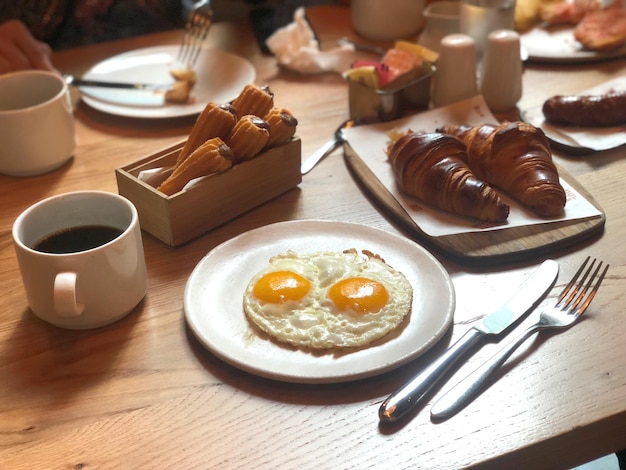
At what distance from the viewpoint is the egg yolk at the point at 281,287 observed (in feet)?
3.13

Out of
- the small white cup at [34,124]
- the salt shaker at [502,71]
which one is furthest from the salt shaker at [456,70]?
the small white cup at [34,124]

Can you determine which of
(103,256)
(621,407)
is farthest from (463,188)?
(103,256)

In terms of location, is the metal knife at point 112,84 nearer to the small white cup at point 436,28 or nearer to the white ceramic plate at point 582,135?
the small white cup at point 436,28

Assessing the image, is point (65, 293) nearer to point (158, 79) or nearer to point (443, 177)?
point (443, 177)

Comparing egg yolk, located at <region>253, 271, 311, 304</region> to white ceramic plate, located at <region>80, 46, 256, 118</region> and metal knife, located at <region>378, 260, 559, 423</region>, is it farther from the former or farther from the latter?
white ceramic plate, located at <region>80, 46, 256, 118</region>

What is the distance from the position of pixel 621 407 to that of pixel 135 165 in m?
0.79

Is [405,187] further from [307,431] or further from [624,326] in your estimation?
[307,431]

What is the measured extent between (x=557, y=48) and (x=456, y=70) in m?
0.42

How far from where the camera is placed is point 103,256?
893 millimetres

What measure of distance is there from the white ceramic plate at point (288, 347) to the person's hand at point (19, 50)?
79 cm

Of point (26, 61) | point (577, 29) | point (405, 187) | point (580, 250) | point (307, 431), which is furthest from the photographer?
point (577, 29)

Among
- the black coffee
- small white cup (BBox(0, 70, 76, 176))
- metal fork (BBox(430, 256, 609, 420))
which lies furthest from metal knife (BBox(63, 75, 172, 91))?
metal fork (BBox(430, 256, 609, 420))

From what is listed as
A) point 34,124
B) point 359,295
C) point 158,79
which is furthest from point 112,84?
point 359,295

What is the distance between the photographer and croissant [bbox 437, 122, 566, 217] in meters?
1.17
